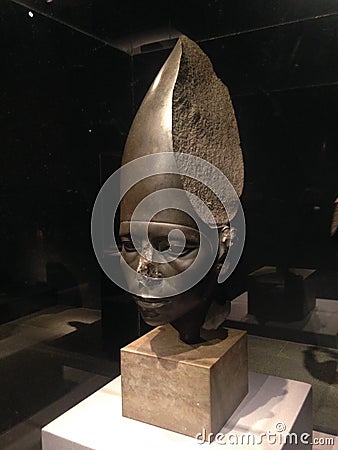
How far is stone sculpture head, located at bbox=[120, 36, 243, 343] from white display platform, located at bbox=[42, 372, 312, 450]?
323mm

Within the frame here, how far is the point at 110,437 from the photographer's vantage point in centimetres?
123

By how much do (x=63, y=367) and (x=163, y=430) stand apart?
2.17 ft

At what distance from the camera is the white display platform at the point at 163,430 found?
1.20 meters

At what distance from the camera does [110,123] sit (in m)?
1.98

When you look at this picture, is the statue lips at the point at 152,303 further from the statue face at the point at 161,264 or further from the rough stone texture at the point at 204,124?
the rough stone texture at the point at 204,124

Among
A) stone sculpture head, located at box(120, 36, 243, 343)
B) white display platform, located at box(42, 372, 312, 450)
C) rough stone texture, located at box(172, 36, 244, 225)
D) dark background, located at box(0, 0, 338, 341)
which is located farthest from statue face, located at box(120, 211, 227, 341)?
dark background, located at box(0, 0, 338, 341)

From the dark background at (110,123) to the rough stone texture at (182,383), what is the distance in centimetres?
52

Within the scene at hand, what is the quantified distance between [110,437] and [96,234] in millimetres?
911

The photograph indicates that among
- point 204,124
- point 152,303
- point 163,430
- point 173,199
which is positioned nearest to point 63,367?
point 163,430

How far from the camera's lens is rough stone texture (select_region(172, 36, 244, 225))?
47.1 inches

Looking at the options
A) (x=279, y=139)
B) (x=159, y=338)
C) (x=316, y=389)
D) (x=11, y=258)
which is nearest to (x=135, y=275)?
(x=159, y=338)
